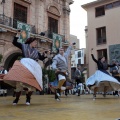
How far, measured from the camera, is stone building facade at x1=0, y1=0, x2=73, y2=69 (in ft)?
57.1

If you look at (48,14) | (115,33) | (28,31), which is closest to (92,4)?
(115,33)

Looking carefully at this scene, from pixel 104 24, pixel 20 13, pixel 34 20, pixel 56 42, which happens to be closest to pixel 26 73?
pixel 20 13

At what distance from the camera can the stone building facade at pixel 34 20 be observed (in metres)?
17.4

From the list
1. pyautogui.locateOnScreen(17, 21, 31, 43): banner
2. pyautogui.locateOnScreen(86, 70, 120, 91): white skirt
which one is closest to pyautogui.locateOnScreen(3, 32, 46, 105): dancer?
pyautogui.locateOnScreen(86, 70, 120, 91): white skirt

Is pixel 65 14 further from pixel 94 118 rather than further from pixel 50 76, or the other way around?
pixel 94 118

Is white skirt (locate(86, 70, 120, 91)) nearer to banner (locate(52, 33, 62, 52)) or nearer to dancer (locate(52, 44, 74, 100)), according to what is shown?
dancer (locate(52, 44, 74, 100))

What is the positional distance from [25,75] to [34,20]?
619 inches

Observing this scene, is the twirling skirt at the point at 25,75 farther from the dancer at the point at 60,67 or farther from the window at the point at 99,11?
the window at the point at 99,11

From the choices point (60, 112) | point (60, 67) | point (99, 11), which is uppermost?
point (99, 11)

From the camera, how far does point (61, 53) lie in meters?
7.48

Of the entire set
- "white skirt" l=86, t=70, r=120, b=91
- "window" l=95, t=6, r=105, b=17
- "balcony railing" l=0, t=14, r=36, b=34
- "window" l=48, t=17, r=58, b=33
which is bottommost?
"white skirt" l=86, t=70, r=120, b=91

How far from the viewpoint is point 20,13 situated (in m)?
19.3

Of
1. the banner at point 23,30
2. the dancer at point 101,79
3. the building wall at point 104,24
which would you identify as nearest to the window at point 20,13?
the banner at point 23,30

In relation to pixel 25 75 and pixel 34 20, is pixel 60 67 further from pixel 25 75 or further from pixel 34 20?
pixel 34 20
